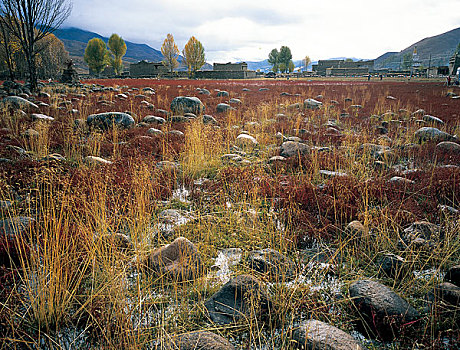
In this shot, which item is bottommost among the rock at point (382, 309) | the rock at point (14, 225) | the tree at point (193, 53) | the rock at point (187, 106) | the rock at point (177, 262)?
the rock at point (382, 309)

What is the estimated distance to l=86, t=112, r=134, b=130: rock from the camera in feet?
28.0

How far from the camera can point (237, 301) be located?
7.10ft

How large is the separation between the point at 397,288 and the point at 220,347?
5.77 ft

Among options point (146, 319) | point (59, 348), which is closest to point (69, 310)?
point (59, 348)

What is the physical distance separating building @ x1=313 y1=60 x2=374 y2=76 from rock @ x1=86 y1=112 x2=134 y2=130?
72617mm

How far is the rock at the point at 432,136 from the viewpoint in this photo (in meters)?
7.59

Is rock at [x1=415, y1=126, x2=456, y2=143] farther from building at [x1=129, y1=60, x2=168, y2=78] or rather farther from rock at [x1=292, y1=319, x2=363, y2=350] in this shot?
building at [x1=129, y1=60, x2=168, y2=78]

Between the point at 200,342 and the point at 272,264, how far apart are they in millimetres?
1035

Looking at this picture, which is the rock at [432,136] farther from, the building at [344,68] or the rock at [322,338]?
the building at [344,68]

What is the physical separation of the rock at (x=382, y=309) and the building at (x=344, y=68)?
7741 centimetres

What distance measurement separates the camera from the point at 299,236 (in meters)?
3.29

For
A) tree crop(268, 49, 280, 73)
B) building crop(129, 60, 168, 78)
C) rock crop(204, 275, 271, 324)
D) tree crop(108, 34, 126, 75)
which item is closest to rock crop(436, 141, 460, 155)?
rock crop(204, 275, 271, 324)

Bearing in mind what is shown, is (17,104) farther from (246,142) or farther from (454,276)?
(454,276)

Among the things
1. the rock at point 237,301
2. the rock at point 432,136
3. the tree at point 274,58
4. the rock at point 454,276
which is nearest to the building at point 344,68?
the tree at point 274,58
